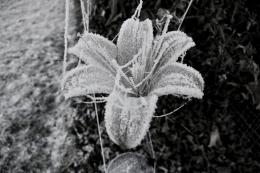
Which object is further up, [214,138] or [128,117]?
[128,117]

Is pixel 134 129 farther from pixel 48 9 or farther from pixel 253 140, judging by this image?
pixel 48 9

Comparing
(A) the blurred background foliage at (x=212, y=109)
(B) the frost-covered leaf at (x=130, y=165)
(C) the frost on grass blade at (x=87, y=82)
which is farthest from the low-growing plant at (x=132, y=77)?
(A) the blurred background foliage at (x=212, y=109)

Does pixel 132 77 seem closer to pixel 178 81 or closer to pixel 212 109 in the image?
Result: pixel 178 81

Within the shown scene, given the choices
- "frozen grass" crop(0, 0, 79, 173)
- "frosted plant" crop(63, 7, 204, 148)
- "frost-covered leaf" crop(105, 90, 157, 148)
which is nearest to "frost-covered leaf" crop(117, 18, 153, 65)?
"frosted plant" crop(63, 7, 204, 148)

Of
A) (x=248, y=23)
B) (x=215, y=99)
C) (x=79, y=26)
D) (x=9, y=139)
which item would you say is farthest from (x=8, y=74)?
(x=248, y=23)

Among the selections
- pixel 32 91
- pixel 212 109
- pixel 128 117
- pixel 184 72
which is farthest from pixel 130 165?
pixel 32 91

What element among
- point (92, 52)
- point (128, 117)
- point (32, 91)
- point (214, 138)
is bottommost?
point (214, 138)

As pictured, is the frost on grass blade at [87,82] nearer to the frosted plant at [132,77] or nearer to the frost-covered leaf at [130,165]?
the frosted plant at [132,77]
